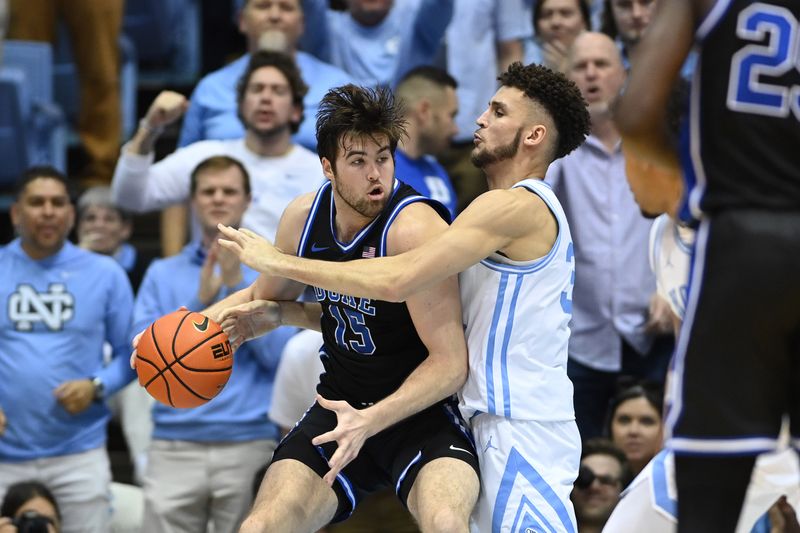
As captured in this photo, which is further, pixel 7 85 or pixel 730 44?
pixel 7 85

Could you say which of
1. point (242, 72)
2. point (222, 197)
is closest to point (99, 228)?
point (242, 72)

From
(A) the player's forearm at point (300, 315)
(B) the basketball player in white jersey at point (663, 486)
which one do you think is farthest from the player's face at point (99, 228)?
(B) the basketball player in white jersey at point (663, 486)

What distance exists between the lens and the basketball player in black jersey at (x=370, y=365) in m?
4.56

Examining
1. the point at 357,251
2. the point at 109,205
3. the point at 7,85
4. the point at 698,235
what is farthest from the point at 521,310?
the point at 7,85

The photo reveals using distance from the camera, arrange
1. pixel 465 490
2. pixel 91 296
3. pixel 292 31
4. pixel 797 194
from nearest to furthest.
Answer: pixel 797 194
pixel 465 490
pixel 91 296
pixel 292 31

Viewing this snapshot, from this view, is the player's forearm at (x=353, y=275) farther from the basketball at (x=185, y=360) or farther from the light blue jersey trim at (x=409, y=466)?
the light blue jersey trim at (x=409, y=466)

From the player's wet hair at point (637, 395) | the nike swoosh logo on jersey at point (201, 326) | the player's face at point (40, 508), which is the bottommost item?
the player's face at point (40, 508)

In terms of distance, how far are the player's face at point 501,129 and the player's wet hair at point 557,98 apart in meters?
0.05

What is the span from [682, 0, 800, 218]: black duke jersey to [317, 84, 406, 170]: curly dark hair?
6.16ft

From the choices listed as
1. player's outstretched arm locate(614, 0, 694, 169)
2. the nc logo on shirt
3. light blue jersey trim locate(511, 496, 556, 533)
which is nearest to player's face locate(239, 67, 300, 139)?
the nc logo on shirt

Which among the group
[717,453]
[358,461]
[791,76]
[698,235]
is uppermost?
[791,76]

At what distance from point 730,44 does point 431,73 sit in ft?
15.7

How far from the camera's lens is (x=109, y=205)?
8.16 m

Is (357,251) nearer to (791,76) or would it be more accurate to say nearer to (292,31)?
(791,76)
